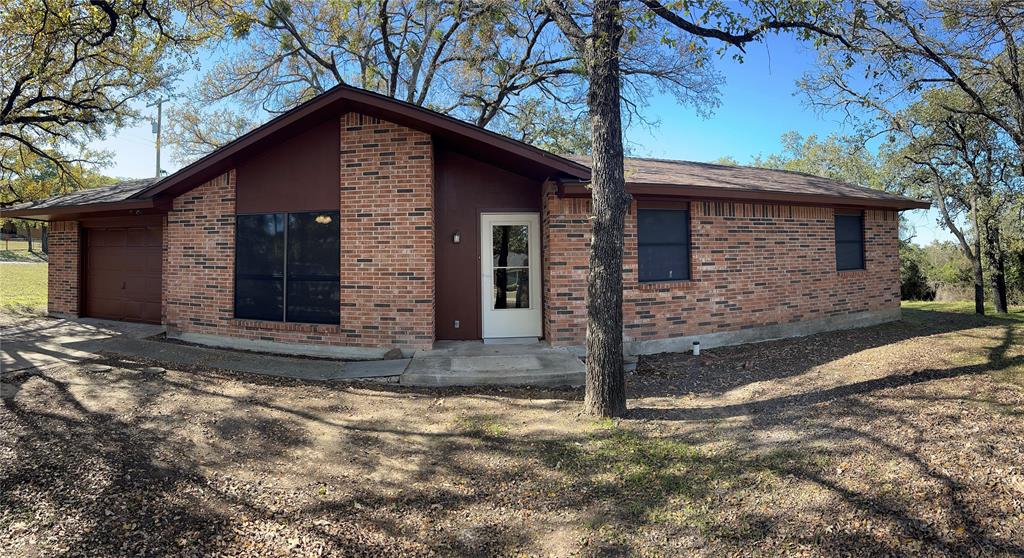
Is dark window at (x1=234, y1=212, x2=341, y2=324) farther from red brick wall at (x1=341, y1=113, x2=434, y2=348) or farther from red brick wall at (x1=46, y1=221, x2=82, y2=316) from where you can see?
red brick wall at (x1=46, y1=221, x2=82, y2=316)

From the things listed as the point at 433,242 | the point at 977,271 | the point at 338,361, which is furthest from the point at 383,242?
the point at 977,271

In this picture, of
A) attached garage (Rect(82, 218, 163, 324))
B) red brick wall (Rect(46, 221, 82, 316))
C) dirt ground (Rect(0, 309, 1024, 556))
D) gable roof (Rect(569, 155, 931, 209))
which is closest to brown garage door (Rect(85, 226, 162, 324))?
attached garage (Rect(82, 218, 163, 324))

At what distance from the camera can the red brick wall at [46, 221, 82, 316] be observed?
10023 millimetres

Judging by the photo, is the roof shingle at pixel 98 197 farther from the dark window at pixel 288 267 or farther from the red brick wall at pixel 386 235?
the red brick wall at pixel 386 235

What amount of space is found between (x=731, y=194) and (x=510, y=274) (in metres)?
3.93

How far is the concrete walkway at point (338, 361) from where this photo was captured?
5.84 m

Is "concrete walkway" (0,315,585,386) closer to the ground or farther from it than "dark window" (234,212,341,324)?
closer to the ground

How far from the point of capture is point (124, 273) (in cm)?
962

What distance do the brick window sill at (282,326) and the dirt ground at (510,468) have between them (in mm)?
1605

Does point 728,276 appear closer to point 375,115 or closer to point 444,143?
point 444,143

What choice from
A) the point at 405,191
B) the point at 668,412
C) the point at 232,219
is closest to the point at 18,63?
the point at 232,219

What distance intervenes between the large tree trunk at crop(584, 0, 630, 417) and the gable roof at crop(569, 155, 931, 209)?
2.35m

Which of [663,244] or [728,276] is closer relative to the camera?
[663,244]

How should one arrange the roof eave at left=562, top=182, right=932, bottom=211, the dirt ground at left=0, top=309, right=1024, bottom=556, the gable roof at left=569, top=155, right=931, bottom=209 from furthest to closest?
the gable roof at left=569, top=155, right=931, bottom=209
the roof eave at left=562, top=182, right=932, bottom=211
the dirt ground at left=0, top=309, right=1024, bottom=556
